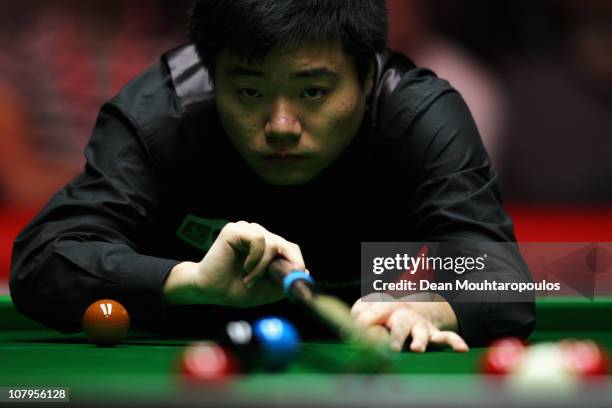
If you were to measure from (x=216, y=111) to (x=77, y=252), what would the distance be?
0.54m

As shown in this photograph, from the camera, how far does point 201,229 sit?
10.6ft

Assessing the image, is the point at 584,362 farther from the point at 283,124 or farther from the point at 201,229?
the point at 201,229

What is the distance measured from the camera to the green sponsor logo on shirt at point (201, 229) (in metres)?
3.23

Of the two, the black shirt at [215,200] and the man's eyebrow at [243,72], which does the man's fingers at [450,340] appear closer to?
the black shirt at [215,200]

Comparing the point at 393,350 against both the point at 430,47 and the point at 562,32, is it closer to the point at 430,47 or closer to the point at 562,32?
the point at 430,47

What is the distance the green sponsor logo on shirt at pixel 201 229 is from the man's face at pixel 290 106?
12.0 inches

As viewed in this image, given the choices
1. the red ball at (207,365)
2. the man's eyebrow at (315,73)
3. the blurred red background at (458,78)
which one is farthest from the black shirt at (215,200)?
the blurred red background at (458,78)

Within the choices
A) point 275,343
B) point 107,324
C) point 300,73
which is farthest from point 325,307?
point 300,73

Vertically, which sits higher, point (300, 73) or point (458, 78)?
point (458, 78)

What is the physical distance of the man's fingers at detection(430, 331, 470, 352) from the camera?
2.53m

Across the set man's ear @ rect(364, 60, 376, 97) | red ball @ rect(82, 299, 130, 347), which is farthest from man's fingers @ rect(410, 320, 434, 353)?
→ man's ear @ rect(364, 60, 376, 97)

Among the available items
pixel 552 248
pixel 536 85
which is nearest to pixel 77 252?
Result: pixel 552 248

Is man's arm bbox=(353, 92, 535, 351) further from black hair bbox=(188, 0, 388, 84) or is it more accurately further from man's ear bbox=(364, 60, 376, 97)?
black hair bbox=(188, 0, 388, 84)

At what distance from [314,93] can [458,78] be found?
4.98 metres
